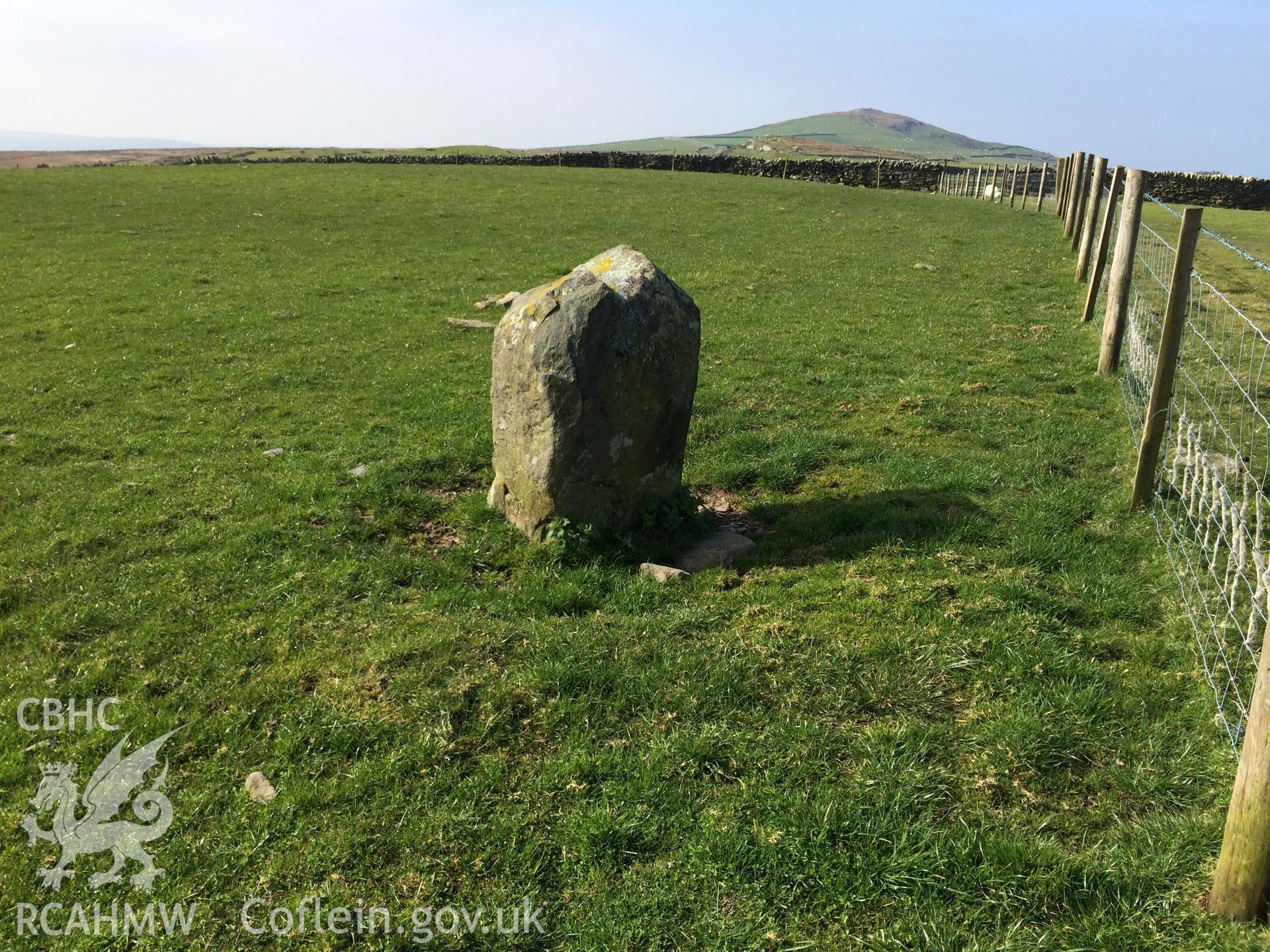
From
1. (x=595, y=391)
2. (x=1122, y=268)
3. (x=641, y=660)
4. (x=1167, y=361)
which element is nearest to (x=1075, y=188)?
(x=1122, y=268)

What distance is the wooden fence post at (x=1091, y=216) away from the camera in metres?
17.8

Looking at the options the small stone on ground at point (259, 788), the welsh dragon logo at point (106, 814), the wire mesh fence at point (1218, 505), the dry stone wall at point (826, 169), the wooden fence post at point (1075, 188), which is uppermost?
the dry stone wall at point (826, 169)

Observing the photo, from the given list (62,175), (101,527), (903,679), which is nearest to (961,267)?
(903,679)

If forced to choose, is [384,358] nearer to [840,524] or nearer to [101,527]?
[101,527]

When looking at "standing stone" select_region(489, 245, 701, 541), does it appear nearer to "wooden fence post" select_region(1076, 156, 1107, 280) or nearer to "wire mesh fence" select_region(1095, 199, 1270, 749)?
"wire mesh fence" select_region(1095, 199, 1270, 749)

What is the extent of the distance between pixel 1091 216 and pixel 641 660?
1753 centimetres

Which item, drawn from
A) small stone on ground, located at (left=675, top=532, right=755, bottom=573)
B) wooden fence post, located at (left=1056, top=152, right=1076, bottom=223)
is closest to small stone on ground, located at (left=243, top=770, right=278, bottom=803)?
small stone on ground, located at (left=675, top=532, right=755, bottom=573)

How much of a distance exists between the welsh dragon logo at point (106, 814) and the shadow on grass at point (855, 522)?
190 inches

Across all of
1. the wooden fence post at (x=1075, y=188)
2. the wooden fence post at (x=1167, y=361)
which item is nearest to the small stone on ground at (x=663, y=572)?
the wooden fence post at (x=1167, y=361)

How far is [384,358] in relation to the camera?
13.8 metres

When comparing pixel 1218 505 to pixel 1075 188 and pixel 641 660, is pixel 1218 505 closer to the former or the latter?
pixel 641 660

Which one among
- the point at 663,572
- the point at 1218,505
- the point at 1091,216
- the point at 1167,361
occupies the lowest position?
the point at 663,572

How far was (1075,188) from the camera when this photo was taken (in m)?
23.5

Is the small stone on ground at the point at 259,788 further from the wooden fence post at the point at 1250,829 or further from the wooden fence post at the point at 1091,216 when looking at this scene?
the wooden fence post at the point at 1091,216
